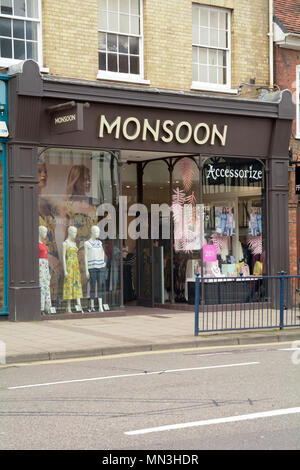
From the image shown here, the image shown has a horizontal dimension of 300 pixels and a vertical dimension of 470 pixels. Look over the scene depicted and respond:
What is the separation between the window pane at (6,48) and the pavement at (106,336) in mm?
5355

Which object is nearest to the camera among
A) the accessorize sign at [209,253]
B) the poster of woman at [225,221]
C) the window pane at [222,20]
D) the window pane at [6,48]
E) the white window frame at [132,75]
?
the window pane at [6,48]

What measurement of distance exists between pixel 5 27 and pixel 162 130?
404 cm

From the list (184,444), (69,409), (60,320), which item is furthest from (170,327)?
(184,444)

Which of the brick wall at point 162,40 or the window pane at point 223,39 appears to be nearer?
the brick wall at point 162,40

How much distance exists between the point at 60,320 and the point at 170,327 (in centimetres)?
248

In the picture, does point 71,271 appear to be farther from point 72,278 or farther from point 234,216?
point 234,216

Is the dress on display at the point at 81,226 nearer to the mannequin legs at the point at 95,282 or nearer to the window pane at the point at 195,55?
the mannequin legs at the point at 95,282

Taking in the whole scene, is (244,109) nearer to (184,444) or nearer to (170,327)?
(170,327)

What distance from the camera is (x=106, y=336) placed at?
1333 centimetres

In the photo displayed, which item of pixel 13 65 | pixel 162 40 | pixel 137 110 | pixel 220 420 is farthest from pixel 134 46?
pixel 220 420

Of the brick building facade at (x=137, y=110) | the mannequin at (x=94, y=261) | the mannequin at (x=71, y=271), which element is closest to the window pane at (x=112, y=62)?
the brick building facade at (x=137, y=110)

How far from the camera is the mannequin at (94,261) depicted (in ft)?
54.2

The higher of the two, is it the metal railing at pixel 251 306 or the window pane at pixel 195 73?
the window pane at pixel 195 73

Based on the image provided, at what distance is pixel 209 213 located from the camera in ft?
60.0
